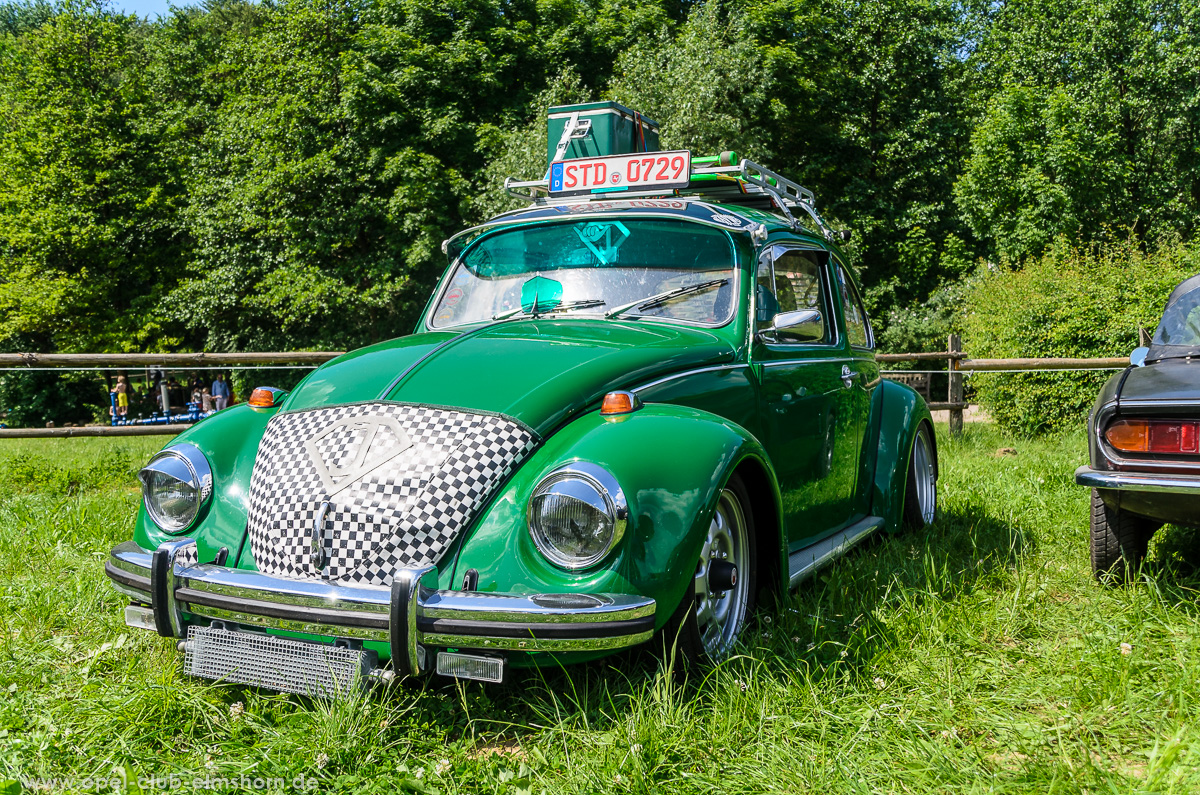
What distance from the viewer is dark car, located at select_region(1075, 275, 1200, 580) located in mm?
3744

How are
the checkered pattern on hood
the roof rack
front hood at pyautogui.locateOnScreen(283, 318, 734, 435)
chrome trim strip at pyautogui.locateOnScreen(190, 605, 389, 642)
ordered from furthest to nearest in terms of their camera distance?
the roof rack, front hood at pyautogui.locateOnScreen(283, 318, 734, 435), the checkered pattern on hood, chrome trim strip at pyautogui.locateOnScreen(190, 605, 389, 642)

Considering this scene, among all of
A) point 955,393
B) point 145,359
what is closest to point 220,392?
point 145,359

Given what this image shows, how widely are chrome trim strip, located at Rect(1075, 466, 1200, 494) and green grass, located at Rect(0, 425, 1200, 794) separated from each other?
488 mm

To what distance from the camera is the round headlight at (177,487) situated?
3.36 meters

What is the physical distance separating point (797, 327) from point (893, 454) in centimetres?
132

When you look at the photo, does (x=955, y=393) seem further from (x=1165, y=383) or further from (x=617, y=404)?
(x=617, y=404)

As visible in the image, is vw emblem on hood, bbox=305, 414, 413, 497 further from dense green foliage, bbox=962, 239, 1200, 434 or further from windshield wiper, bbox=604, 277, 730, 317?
dense green foliage, bbox=962, 239, 1200, 434

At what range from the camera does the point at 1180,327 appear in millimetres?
4824

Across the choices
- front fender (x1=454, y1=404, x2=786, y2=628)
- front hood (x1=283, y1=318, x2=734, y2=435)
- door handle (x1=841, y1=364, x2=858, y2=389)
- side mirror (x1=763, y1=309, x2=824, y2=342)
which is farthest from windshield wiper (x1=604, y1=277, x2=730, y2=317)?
door handle (x1=841, y1=364, x2=858, y2=389)

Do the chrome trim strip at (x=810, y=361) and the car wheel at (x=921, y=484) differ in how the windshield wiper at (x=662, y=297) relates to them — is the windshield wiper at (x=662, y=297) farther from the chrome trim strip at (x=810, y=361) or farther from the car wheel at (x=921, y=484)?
the car wheel at (x=921, y=484)

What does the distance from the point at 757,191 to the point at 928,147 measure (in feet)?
78.8

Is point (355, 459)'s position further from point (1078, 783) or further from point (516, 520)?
point (1078, 783)

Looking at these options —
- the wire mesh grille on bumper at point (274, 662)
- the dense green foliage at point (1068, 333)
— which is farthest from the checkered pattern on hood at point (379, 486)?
the dense green foliage at point (1068, 333)

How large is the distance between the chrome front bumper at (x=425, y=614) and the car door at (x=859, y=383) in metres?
2.77
